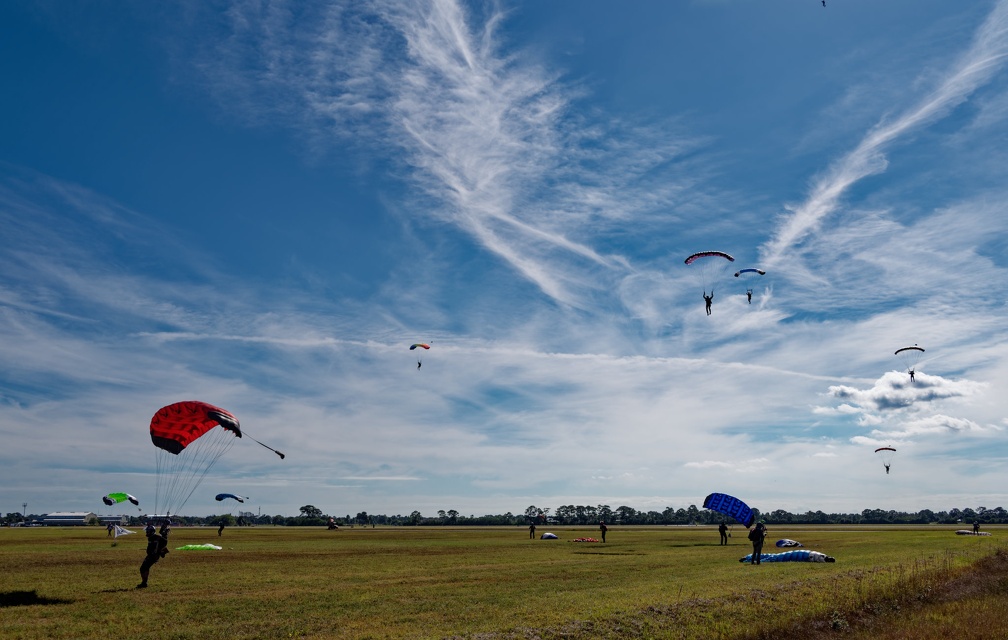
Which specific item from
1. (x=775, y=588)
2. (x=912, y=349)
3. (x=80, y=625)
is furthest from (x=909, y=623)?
(x=912, y=349)

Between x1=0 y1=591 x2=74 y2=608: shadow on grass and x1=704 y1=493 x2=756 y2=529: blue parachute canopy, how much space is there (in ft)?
147

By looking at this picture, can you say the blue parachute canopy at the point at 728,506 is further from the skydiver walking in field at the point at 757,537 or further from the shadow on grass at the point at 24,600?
the shadow on grass at the point at 24,600

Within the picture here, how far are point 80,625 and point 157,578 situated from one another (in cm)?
1022

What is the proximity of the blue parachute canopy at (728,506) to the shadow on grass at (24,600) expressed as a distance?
4486 cm

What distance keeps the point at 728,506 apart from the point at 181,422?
141ft

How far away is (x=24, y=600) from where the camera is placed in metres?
21.4

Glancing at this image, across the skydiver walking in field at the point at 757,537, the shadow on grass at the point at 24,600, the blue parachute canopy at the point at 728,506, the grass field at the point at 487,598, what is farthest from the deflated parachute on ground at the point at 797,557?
the shadow on grass at the point at 24,600

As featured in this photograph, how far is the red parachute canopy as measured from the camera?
26.1 meters

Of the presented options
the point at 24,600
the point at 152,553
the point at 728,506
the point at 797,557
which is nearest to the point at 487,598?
the point at 152,553

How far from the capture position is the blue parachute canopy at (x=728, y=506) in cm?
5209

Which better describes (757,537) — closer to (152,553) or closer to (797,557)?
(797,557)

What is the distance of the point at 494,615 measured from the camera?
19.5 metres

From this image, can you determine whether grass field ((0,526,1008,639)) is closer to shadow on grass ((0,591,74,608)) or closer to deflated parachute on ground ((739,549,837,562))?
shadow on grass ((0,591,74,608))

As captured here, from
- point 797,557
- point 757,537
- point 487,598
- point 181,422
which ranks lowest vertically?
point 487,598
